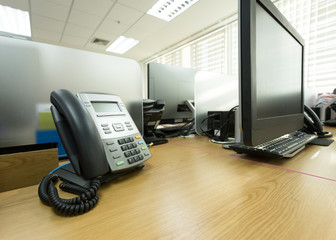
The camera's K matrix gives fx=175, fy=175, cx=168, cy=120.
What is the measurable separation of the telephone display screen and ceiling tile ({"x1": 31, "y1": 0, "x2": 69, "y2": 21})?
8.94 feet

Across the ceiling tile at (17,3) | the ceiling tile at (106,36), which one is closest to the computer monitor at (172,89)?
the ceiling tile at (17,3)

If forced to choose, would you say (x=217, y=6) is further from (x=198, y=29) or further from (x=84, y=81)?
(x=84, y=81)

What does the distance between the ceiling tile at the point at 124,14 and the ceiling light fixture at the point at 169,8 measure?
0.21 metres

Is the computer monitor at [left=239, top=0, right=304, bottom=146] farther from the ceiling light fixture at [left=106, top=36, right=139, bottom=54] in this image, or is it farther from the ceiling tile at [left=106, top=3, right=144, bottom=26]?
the ceiling light fixture at [left=106, top=36, right=139, bottom=54]

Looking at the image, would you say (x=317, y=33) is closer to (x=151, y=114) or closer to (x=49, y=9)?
(x=151, y=114)

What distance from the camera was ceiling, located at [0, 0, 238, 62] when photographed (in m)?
2.35

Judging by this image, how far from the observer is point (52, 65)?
57 centimetres

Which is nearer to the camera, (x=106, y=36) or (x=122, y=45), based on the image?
(x=106, y=36)

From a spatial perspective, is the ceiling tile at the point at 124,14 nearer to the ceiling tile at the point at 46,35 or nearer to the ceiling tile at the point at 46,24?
the ceiling tile at the point at 46,24

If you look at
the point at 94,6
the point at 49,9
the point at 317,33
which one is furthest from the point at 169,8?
the point at 317,33

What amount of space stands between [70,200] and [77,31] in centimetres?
366

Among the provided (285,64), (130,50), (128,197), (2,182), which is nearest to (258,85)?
(285,64)

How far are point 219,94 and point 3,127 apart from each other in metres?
1.01

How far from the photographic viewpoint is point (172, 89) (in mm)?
1080
